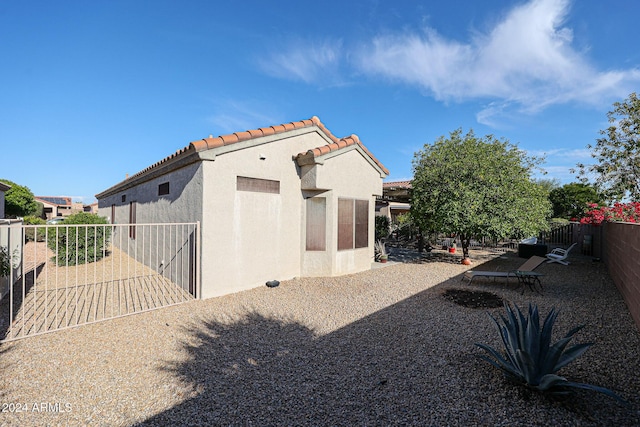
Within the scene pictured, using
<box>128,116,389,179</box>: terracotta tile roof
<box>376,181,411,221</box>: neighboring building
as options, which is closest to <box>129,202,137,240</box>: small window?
<box>128,116,389,179</box>: terracotta tile roof

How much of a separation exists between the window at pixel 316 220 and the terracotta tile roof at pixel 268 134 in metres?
1.71

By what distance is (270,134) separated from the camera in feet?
29.0

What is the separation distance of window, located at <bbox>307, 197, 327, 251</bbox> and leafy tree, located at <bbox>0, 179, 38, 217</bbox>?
39987 millimetres

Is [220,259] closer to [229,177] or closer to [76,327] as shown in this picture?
[229,177]

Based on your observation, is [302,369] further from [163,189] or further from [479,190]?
[479,190]

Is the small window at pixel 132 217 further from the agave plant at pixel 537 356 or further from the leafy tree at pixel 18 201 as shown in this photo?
the leafy tree at pixel 18 201

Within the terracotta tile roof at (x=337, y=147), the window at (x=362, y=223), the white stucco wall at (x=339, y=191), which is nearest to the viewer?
the terracotta tile roof at (x=337, y=147)

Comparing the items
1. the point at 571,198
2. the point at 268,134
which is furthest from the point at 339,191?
the point at 571,198

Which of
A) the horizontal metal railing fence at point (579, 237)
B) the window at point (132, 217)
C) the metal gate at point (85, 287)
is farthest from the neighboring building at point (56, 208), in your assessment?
the horizontal metal railing fence at point (579, 237)

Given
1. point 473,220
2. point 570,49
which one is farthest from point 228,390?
point 570,49

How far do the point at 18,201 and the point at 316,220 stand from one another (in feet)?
135

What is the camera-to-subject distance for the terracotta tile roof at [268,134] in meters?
7.48

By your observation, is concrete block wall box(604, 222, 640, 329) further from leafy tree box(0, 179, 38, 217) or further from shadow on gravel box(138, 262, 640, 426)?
leafy tree box(0, 179, 38, 217)

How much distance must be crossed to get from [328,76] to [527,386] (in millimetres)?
14252
